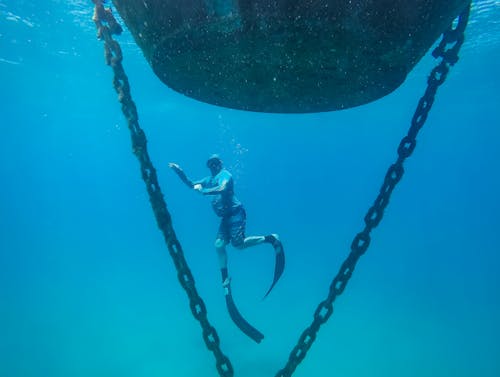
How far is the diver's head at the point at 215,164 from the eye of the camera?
22.4ft

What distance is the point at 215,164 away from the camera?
22.5 feet

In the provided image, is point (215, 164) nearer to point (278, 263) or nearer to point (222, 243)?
point (222, 243)

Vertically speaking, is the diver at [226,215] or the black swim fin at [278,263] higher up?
the diver at [226,215]

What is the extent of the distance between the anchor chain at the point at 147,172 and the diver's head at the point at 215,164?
3.97 metres

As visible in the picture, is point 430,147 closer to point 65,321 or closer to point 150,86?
point 150,86

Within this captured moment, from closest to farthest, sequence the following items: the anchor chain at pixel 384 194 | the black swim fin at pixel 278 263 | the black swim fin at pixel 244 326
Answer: the anchor chain at pixel 384 194 < the black swim fin at pixel 244 326 < the black swim fin at pixel 278 263

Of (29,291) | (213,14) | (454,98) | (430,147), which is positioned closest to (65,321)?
(29,291)

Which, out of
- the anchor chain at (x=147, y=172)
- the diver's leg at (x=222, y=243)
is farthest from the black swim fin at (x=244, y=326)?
the anchor chain at (x=147, y=172)

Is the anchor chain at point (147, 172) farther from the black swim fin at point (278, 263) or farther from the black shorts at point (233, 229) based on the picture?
the black shorts at point (233, 229)

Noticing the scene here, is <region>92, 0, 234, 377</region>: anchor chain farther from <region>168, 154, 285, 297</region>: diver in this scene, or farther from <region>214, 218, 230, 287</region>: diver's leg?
<region>168, 154, 285, 297</region>: diver

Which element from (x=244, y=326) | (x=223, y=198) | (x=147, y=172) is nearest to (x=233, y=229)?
(x=223, y=198)

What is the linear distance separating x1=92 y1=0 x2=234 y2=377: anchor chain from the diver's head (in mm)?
3970

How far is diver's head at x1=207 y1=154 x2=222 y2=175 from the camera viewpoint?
6840 mm

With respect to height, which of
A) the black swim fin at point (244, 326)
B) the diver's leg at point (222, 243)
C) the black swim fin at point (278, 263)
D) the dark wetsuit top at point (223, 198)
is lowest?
the black swim fin at point (244, 326)
